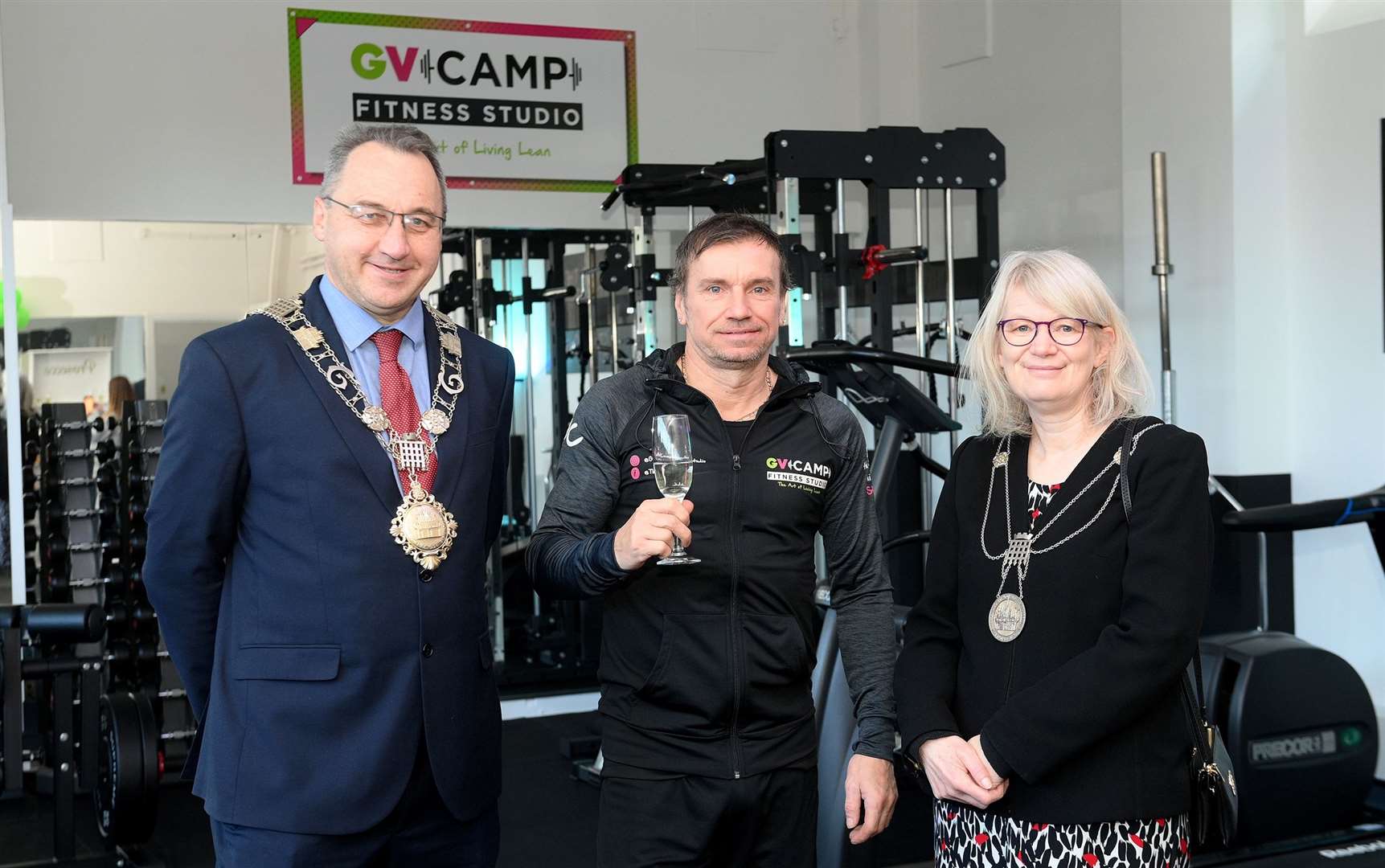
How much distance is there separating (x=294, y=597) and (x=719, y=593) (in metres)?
0.66

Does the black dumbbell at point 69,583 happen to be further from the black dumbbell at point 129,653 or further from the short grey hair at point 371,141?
the short grey hair at point 371,141

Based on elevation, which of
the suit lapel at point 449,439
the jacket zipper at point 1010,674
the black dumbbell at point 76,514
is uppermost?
the suit lapel at point 449,439

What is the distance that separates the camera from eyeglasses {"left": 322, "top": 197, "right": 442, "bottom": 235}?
1.95m

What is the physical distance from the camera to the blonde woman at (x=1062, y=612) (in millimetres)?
1897

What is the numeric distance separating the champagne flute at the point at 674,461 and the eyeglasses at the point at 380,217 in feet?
1.51

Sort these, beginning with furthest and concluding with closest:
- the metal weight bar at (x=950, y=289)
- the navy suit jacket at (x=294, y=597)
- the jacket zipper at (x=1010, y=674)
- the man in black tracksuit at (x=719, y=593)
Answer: the metal weight bar at (x=950, y=289), the man in black tracksuit at (x=719, y=593), the jacket zipper at (x=1010, y=674), the navy suit jacket at (x=294, y=597)

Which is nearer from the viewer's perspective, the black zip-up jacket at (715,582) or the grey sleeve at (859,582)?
the black zip-up jacket at (715,582)

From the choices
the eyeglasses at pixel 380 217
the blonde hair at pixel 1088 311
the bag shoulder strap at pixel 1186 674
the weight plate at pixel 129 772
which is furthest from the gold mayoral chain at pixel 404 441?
the weight plate at pixel 129 772

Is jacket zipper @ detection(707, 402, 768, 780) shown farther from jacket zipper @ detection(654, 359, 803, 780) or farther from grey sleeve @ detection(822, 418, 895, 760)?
grey sleeve @ detection(822, 418, 895, 760)

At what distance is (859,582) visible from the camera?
7.62ft

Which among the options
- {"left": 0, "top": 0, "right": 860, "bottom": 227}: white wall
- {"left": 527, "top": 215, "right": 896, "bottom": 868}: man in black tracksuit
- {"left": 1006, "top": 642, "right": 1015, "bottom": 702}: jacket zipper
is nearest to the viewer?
{"left": 1006, "top": 642, "right": 1015, "bottom": 702}: jacket zipper

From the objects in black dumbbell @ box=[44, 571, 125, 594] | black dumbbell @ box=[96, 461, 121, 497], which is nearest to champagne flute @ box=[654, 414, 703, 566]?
black dumbbell @ box=[44, 571, 125, 594]

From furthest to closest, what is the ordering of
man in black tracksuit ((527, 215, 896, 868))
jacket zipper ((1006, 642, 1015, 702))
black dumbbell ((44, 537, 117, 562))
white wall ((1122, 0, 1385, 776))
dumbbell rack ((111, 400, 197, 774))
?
black dumbbell ((44, 537, 117, 562)) → dumbbell rack ((111, 400, 197, 774)) → white wall ((1122, 0, 1385, 776)) → man in black tracksuit ((527, 215, 896, 868)) → jacket zipper ((1006, 642, 1015, 702))

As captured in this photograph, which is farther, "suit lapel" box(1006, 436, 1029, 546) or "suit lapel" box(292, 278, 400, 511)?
"suit lapel" box(1006, 436, 1029, 546)
